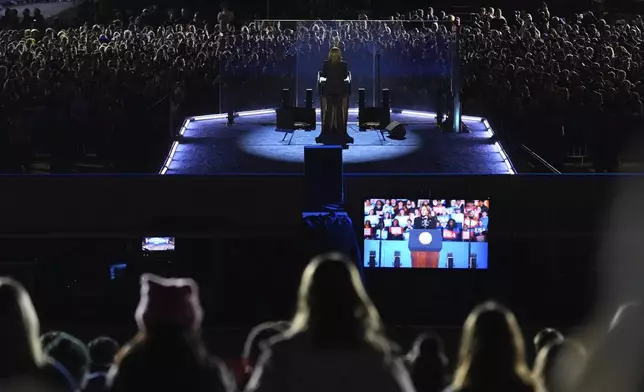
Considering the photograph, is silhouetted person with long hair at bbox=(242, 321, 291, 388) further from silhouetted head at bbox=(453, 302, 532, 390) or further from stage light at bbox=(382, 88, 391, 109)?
stage light at bbox=(382, 88, 391, 109)

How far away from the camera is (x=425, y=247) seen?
30.1ft

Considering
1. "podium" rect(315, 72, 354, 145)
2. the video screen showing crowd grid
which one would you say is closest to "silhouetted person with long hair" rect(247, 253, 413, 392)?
the video screen showing crowd grid

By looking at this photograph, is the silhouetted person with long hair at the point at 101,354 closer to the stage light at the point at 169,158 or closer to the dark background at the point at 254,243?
the dark background at the point at 254,243

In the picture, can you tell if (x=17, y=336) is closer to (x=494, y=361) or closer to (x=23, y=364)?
(x=23, y=364)

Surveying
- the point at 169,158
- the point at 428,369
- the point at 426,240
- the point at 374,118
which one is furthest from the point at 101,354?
the point at 374,118

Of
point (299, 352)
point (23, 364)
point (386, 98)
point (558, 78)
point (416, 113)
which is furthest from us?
point (416, 113)

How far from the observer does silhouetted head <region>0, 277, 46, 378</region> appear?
3152 millimetres

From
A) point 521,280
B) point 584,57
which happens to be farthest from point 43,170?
point 584,57

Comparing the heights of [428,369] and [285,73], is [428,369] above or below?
below

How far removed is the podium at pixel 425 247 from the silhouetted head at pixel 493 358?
19.9ft

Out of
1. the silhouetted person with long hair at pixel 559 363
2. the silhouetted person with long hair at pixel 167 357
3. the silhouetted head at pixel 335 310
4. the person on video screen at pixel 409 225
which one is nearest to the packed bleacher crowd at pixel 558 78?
the person on video screen at pixel 409 225

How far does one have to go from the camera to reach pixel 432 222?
29.9ft

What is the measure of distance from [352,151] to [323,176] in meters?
4.23

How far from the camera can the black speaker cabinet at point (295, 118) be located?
1350 cm
